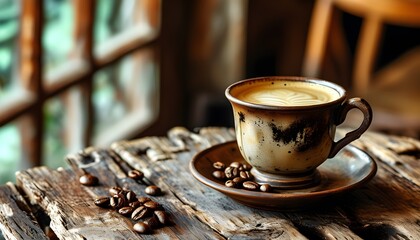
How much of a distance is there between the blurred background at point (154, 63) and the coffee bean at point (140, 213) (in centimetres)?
99

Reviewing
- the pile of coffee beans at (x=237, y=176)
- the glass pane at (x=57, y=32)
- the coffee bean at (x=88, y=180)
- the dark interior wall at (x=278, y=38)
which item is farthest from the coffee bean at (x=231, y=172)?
the dark interior wall at (x=278, y=38)

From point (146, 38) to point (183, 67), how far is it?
1.19 feet

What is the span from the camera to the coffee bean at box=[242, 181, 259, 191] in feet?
4.10

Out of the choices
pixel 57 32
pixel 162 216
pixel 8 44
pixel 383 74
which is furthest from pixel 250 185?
pixel 383 74

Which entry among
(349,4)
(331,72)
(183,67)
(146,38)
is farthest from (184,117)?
(349,4)

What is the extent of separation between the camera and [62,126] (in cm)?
248

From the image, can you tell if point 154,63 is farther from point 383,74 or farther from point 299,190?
point 299,190

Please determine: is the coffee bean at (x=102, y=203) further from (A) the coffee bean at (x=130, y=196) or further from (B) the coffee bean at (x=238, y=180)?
(B) the coffee bean at (x=238, y=180)

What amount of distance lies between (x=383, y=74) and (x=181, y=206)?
71.1 inches

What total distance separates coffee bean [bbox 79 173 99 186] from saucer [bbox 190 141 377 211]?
0.55 feet

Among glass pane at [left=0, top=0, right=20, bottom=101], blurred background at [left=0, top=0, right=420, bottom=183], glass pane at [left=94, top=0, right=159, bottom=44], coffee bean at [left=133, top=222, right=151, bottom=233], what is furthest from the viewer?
glass pane at [left=94, top=0, right=159, bottom=44]

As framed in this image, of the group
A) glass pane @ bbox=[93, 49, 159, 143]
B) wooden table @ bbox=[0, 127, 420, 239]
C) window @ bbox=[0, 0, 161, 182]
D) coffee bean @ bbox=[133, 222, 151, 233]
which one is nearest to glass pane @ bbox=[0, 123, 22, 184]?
window @ bbox=[0, 0, 161, 182]

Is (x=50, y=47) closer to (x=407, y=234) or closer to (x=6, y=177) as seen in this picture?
(x=6, y=177)

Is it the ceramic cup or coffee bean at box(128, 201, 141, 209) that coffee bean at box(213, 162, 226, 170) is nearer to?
the ceramic cup
